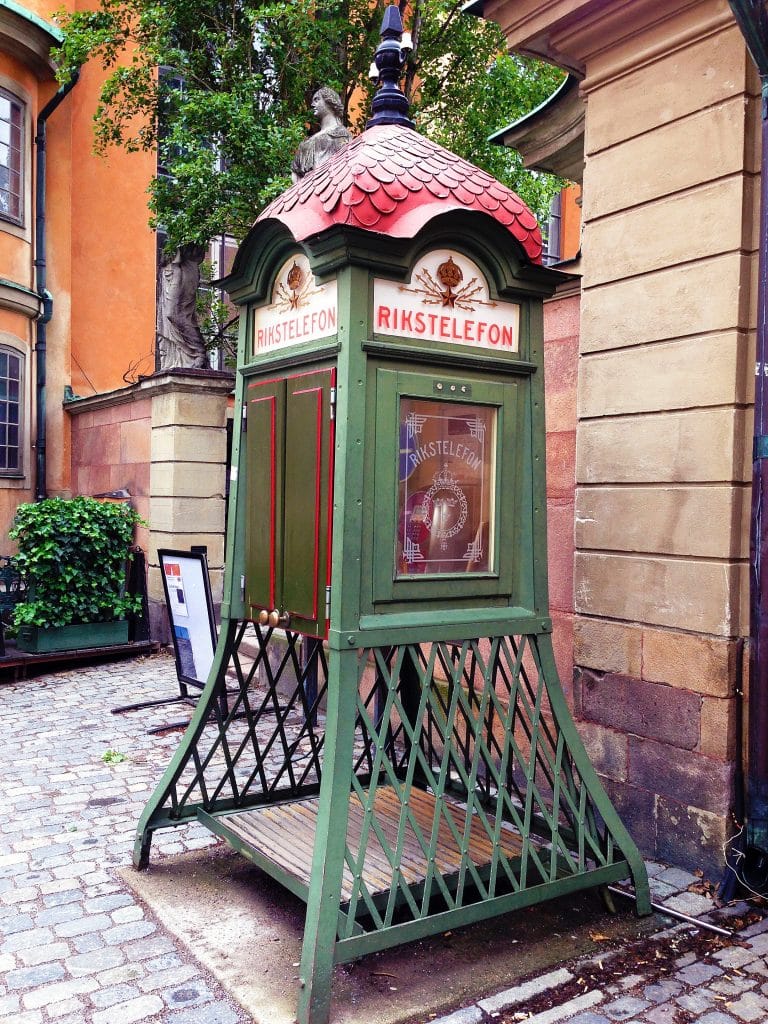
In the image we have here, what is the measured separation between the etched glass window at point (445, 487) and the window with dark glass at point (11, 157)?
12157mm

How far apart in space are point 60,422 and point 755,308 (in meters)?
12.1

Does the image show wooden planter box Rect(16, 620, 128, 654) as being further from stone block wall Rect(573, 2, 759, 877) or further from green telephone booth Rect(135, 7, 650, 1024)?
stone block wall Rect(573, 2, 759, 877)

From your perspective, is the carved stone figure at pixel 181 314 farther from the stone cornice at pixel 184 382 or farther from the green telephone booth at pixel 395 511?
the green telephone booth at pixel 395 511

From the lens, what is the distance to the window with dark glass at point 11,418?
13.9 m

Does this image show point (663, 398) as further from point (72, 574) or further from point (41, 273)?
point (41, 273)

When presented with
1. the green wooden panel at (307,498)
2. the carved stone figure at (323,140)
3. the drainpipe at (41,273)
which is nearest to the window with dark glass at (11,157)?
the drainpipe at (41,273)

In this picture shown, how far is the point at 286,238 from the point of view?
374cm

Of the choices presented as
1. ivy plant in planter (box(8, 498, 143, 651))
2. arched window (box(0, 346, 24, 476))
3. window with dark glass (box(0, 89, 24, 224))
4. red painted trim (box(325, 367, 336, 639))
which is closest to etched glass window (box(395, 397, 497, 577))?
red painted trim (box(325, 367, 336, 639))

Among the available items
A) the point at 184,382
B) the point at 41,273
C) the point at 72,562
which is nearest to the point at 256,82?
the point at 184,382

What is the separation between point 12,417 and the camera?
1405 cm

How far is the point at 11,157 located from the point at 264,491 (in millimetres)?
12221

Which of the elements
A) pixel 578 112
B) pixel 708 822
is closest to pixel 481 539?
pixel 708 822

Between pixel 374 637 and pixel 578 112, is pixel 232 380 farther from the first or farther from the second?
pixel 374 637

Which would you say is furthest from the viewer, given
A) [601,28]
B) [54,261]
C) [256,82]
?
[54,261]
